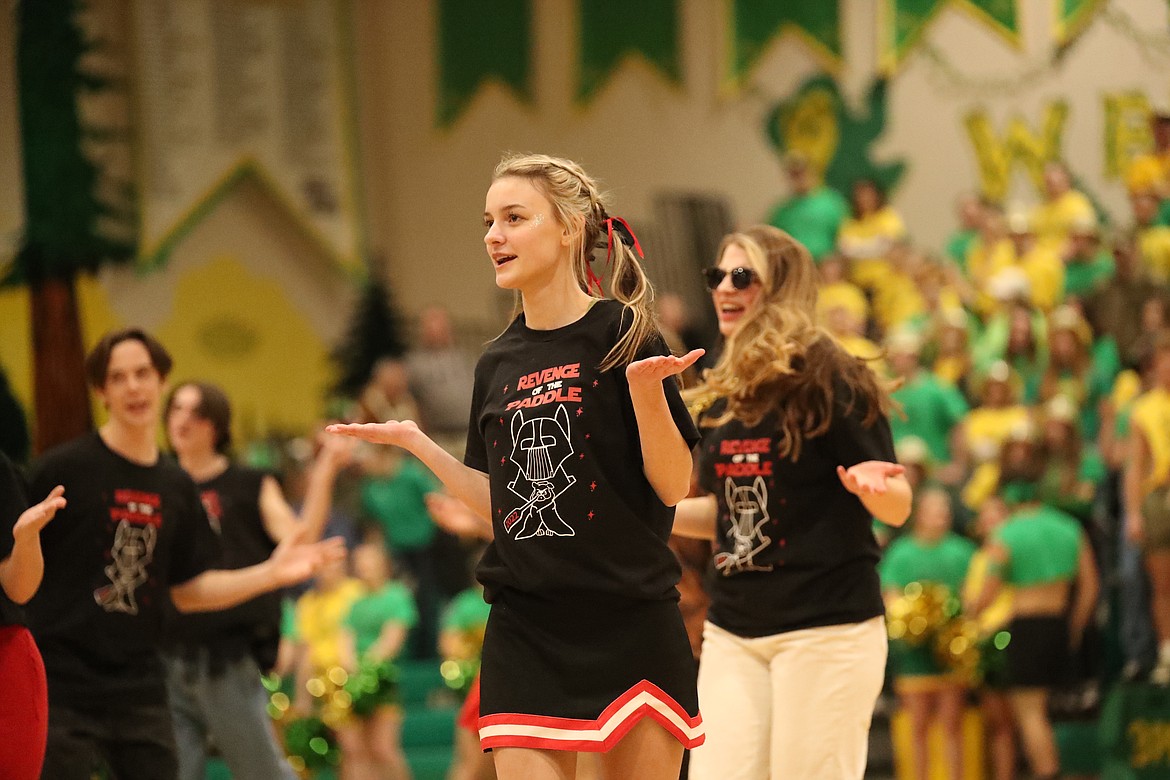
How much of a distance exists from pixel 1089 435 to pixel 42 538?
7.37m

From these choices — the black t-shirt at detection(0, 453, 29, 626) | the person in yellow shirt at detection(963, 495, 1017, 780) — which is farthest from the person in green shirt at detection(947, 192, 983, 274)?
the black t-shirt at detection(0, 453, 29, 626)

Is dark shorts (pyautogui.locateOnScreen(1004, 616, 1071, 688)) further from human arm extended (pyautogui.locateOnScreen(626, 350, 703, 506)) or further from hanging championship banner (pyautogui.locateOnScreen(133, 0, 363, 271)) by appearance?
hanging championship banner (pyautogui.locateOnScreen(133, 0, 363, 271))

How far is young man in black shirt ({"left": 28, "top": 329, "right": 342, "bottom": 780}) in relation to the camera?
464cm

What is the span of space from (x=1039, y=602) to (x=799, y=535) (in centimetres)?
453

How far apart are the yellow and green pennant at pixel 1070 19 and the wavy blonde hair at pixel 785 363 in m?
10.6

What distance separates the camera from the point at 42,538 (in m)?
4.70

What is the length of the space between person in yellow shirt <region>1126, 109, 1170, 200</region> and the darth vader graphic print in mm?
9023

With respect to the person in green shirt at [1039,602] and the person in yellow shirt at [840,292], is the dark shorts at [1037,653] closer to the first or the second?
the person in green shirt at [1039,602]

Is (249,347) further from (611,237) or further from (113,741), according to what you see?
(611,237)

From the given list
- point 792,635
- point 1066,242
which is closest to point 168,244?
point 1066,242

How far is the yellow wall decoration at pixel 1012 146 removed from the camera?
14.2 metres

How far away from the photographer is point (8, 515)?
4.26 meters

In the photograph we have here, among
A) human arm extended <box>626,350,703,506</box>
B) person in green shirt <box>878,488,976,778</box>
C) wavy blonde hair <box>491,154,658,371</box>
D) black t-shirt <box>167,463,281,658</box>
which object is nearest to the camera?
human arm extended <box>626,350,703,506</box>

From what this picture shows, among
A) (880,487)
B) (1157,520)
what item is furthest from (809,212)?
(880,487)
